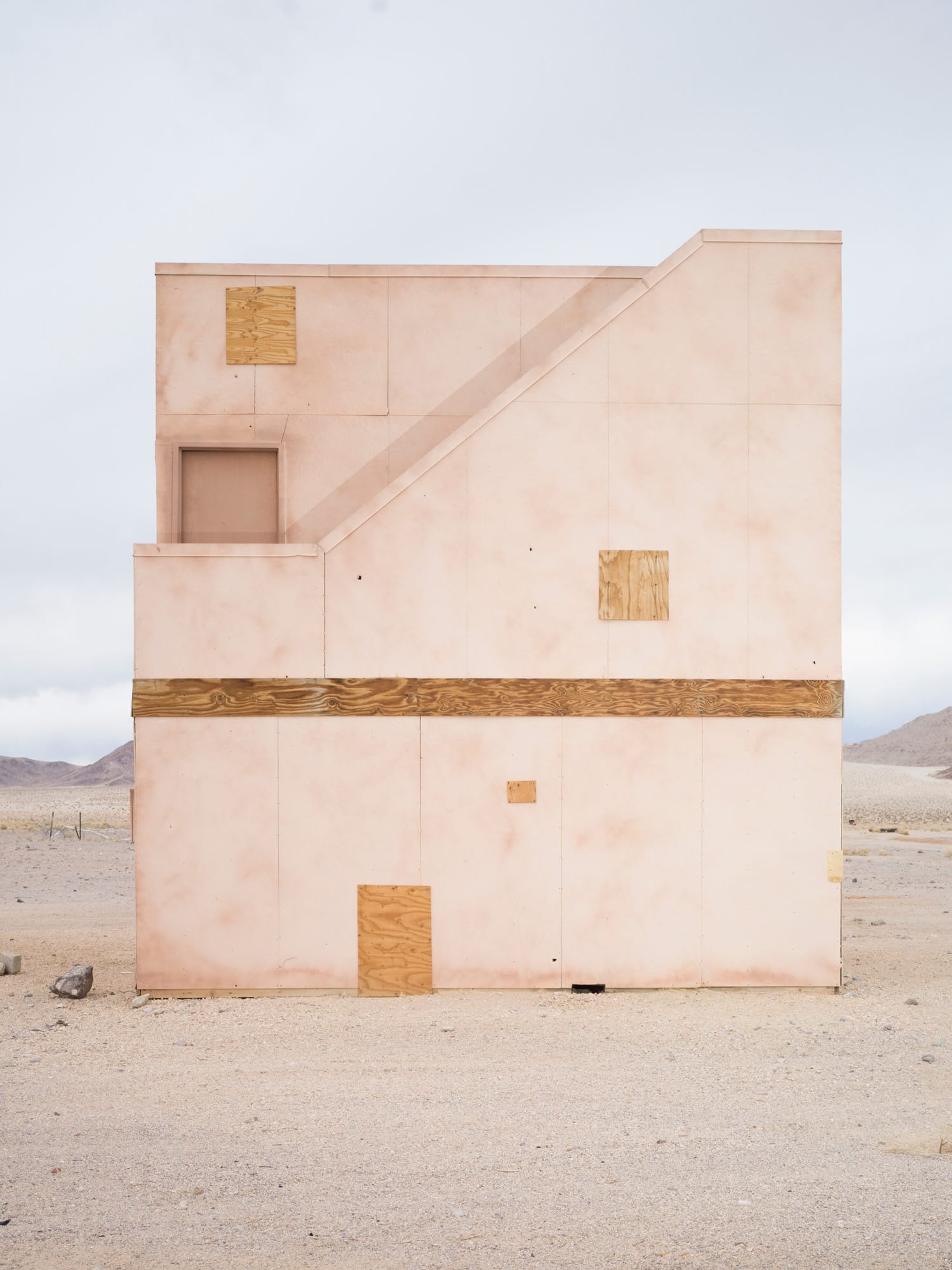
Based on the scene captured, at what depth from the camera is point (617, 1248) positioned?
5.90 meters

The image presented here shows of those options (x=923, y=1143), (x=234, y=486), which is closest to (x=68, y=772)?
(x=234, y=486)

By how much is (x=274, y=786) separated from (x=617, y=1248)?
7.07 m

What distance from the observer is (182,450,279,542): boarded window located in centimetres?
1386

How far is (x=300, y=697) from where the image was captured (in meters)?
12.2

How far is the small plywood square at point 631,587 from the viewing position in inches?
488

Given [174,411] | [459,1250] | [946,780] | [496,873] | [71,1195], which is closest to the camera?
[459,1250]

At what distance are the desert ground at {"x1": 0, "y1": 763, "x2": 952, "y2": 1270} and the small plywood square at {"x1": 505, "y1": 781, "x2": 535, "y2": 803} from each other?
6.77 feet

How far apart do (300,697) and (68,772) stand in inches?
5814

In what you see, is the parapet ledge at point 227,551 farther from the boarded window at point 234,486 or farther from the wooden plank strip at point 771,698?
the wooden plank strip at point 771,698

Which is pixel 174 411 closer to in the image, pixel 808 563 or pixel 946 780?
pixel 808 563

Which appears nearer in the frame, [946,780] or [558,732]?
[558,732]

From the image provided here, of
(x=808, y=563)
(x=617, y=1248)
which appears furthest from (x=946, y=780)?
(x=617, y=1248)

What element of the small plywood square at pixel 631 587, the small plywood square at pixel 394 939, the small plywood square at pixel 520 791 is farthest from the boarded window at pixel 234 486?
the small plywood square at pixel 394 939

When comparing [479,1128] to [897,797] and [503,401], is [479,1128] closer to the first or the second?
[503,401]
